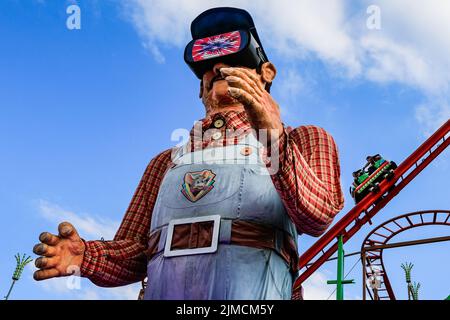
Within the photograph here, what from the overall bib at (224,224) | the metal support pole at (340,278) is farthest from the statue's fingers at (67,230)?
the metal support pole at (340,278)

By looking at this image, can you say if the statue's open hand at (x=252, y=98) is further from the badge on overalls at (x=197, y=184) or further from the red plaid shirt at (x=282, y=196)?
the badge on overalls at (x=197, y=184)

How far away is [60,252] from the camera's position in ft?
8.87

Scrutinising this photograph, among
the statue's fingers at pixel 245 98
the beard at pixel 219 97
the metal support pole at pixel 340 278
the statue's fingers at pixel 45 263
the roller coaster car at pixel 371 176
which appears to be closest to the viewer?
the statue's fingers at pixel 245 98

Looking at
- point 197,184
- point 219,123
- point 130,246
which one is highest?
point 219,123

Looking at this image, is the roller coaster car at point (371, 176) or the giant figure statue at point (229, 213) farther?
the roller coaster car at point (371, 176)

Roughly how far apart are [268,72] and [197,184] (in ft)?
3.66

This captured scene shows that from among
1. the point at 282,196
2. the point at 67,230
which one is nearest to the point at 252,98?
the point at 282,196

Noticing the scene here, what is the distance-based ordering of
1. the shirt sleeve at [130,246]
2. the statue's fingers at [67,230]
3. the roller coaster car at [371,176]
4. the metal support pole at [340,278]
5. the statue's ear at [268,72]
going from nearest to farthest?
the statue's fingers at [67,230], the shirt sleeve at [130,246], the statue's ear at [268,72], the metal support pole at [340,278], the roller coaster car at [371,176]

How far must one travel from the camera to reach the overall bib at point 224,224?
237cm

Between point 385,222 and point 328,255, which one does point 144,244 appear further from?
point 385,222

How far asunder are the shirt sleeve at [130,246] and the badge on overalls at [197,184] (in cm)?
61

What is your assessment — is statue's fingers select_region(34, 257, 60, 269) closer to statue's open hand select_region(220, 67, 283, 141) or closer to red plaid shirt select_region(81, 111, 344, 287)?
red plaid shirt select_region(81, 111, 344, 287)

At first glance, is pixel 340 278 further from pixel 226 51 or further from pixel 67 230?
pixel 67 230
